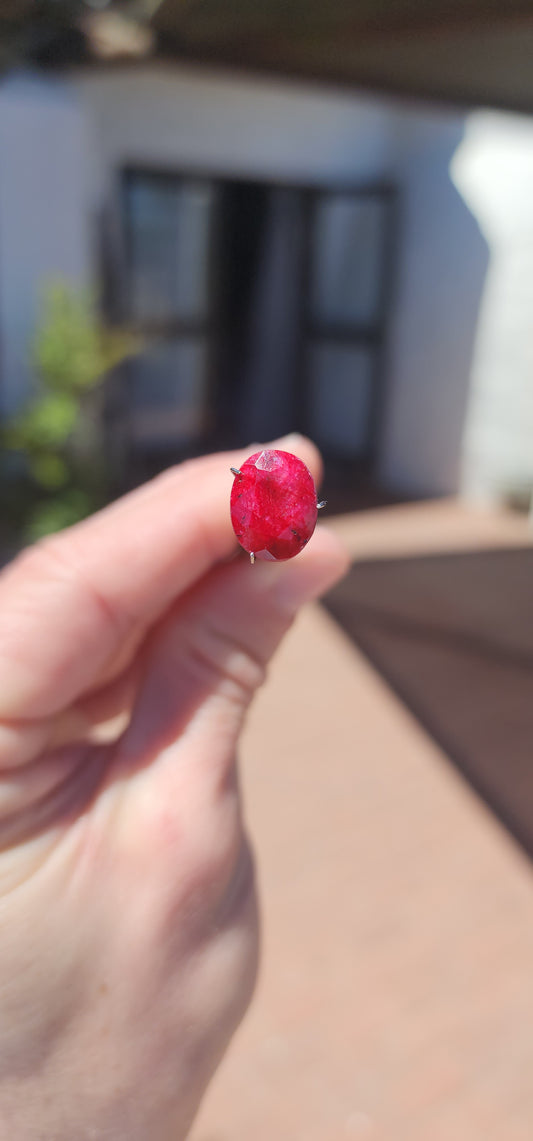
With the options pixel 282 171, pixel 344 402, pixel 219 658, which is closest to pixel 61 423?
pixel 282 171

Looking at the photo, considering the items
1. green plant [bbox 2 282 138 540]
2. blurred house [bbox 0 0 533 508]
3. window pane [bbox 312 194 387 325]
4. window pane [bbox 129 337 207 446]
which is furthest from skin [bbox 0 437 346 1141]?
window pane [bbox 312 194 387 325]

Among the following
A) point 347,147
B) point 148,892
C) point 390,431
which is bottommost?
point 390,431

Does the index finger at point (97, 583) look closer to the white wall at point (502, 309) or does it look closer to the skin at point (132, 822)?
the skin at point (132, 822)

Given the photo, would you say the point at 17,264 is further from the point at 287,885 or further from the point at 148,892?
the point at 148,892

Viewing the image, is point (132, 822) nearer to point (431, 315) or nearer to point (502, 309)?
point (502, 309)

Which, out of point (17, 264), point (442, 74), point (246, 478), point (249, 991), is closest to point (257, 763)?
point (249, 991)
